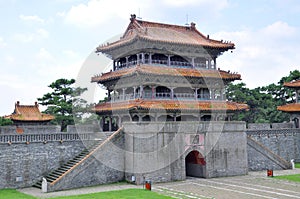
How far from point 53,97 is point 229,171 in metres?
17.8

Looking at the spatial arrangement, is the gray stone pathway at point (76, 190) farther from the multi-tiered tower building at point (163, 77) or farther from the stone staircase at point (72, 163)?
the multi-tiered tower building at point (163, 77)

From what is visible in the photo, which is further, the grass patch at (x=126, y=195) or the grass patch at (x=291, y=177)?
the grass patch at (x=291, y=177)

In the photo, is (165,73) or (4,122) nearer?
(165,73)

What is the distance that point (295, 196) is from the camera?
1839cm

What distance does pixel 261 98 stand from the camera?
49406mm

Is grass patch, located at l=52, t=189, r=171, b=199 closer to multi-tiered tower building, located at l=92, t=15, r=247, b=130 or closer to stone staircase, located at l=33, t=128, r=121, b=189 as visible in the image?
stone staircase, located at l=33, t=128, r=121, b=189

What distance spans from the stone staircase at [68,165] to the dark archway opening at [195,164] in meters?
6.91

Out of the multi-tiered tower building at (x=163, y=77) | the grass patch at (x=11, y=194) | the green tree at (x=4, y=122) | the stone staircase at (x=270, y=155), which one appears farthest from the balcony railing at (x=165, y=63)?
the grass patch at (x=11, y=194)

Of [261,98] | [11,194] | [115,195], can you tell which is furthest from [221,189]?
[261,98]

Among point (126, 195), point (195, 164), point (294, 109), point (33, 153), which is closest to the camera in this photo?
point (126, 195)

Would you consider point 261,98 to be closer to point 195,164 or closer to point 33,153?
point 195,164

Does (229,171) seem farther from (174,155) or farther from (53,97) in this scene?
(53,97)

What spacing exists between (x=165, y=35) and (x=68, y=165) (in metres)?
13.2

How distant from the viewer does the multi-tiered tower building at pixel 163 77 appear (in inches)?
1046
